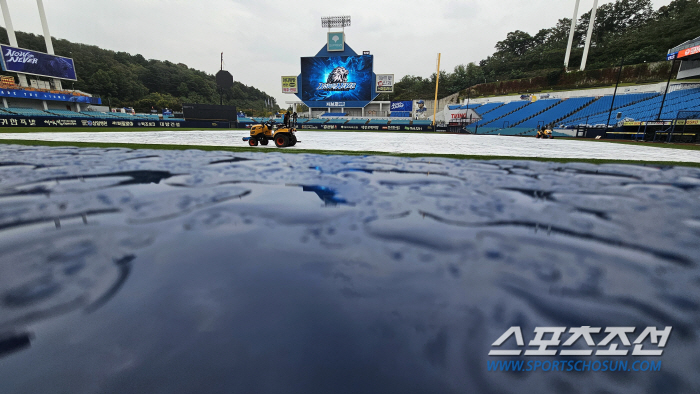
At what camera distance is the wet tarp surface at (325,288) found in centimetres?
129

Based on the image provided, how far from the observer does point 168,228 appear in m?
3.01

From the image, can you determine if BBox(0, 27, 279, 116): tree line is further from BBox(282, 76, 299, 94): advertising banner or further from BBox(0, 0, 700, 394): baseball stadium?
BBox(0, 0, 700, 394): baseball stadium

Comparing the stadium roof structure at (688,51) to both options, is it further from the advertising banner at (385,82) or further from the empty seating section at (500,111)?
the advertising banner at (385,82)

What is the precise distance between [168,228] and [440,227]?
2.97m

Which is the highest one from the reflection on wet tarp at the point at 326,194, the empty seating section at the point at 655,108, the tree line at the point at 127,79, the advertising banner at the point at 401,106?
the tree line at the point at 127,79

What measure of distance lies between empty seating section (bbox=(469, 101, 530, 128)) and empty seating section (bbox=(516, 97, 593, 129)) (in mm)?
5953

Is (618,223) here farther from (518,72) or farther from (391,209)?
(518,72)

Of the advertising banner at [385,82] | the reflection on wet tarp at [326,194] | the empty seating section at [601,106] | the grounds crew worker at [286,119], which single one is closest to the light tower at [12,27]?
the advertising banner at [385,82]

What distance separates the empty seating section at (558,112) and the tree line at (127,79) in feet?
201

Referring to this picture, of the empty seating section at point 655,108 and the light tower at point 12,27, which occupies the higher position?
the light tower at point 12,27

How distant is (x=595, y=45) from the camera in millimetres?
62125

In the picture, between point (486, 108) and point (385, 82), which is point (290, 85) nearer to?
point (385, 82)

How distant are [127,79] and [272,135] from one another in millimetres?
98961

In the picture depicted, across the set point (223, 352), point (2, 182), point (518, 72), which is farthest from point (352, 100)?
point (223, 352)
